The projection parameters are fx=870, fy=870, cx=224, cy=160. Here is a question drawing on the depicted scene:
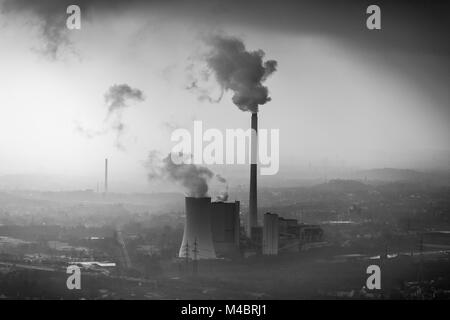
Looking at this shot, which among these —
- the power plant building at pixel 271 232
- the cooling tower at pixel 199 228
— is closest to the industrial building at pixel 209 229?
the cooling tower at pixel 199 228

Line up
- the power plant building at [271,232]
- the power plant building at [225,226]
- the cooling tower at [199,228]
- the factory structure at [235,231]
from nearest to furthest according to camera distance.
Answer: the cooling tower at [199,228]
the factory structure at [235,231]
the power plant building at [225,226]
the power plant building at [271,232]

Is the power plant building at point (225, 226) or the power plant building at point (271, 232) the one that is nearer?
the power plant building at point (225, 226)

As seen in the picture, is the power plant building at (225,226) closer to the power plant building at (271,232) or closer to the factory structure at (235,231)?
the factory structure at (235,231)

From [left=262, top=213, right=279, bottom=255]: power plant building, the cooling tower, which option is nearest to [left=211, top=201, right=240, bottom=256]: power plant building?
[left=262, top=213, right=279, bottom=255]: power plant building

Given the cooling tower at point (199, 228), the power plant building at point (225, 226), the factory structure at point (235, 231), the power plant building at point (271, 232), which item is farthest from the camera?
the power plant building at point (271, 232)
